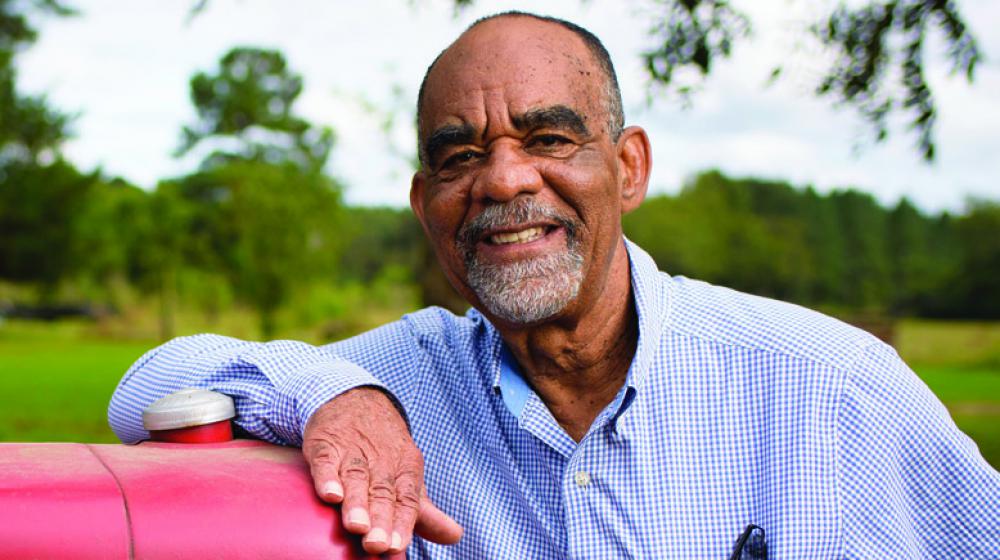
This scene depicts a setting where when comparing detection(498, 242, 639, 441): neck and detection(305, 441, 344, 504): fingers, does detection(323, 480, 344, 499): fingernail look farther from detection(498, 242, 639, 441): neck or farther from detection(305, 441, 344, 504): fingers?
detection(498, 242, 639, 441): neck

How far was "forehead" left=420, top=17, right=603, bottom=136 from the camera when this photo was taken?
6.63ft

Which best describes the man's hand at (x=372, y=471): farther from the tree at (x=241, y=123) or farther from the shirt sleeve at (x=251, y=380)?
the tree at (x=241, y=123)

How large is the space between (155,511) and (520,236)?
1.05 meters

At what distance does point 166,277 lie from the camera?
3575 centimetres

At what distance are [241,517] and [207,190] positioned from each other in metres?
51.1

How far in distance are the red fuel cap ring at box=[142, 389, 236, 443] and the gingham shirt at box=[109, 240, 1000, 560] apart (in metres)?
0.15

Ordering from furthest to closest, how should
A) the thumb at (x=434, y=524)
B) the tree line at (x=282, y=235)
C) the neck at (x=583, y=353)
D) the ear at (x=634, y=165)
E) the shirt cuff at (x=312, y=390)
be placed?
1. the tree line at (x=282, y=235)
2. the ear at (x=634, y=165)
3. the neck at (x=583, y=353)
4. the shirt cuff at (x=312, y=390)
5. the thumb at (x=434, y=524)

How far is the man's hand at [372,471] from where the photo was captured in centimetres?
131

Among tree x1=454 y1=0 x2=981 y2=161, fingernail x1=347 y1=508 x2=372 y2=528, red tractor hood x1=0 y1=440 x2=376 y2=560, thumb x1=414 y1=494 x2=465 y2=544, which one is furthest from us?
tree x1=454 y1=0 x2=981 y2=161

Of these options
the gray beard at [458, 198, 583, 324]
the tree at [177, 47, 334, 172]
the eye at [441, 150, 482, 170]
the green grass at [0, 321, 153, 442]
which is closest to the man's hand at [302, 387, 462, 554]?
the gray beard at [458, 198, 583, 324]

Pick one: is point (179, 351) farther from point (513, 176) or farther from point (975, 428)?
point (975, 428)

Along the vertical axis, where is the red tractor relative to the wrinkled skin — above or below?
below

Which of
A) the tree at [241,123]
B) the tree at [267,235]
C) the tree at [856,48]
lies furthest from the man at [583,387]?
the tree at [241,123]

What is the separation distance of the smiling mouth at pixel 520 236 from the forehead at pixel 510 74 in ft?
0.78
